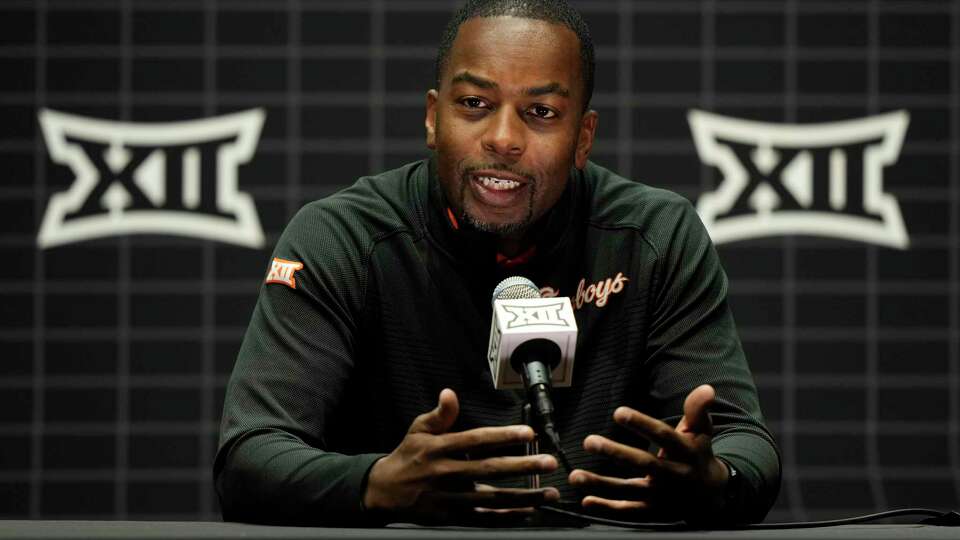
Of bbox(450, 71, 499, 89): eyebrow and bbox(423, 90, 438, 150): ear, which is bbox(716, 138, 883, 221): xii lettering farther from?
bbox(450, 71, 499, 89): eyebrow

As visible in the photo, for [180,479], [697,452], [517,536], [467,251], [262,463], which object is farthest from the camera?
[180,479]

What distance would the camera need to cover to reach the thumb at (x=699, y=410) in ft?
5.15

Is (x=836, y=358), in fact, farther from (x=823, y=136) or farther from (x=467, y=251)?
(x=467, y=251)

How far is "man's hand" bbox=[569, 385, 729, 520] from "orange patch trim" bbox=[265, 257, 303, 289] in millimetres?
647

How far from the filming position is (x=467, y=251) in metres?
2.04

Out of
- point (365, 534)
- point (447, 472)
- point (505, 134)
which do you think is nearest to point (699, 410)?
point (447, 472)

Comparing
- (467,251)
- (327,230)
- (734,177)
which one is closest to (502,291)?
(467,251)

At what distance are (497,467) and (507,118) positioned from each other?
68 cm

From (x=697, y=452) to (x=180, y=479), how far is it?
9.12 feet

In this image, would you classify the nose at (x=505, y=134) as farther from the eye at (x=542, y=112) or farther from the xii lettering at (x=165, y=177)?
the xii lettering at (x=165, y=177)

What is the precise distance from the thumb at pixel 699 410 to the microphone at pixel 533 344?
0.16 metres

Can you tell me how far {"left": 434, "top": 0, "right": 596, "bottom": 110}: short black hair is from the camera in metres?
2.00

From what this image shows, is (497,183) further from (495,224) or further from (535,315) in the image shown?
(535,315)

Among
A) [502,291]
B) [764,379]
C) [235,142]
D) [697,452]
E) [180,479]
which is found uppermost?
[235,142]
